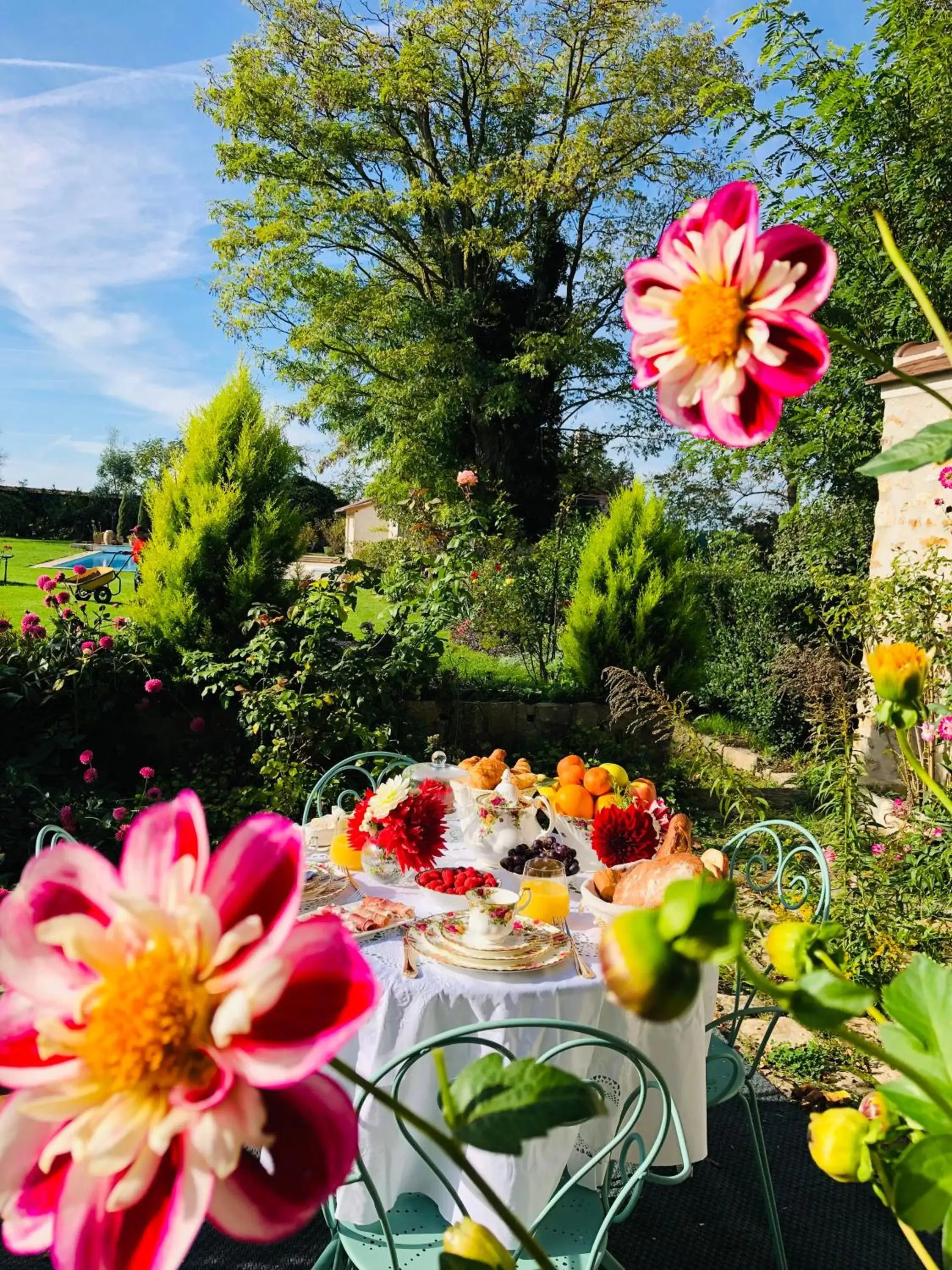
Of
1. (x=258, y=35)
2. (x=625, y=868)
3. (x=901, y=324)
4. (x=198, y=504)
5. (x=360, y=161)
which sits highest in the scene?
(x=258, y=35)

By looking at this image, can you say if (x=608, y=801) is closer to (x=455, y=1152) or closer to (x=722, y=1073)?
(x=722, y=1073)

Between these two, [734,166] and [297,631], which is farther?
[734,166]

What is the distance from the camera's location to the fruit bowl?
6.68 ft

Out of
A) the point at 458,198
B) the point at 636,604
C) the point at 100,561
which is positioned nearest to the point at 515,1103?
the point at 636,604

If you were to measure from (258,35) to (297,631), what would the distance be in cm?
1187

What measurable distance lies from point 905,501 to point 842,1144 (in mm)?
5395

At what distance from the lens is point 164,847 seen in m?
0.34

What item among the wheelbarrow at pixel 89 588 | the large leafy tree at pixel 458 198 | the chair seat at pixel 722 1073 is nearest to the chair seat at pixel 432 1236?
the chair seat at pixel 722 1073

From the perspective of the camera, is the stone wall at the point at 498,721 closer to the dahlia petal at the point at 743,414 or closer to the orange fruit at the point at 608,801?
the orange fruit at the point at 608,801

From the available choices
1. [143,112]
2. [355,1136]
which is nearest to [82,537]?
[143,112]

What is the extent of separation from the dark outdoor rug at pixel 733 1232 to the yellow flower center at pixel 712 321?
2.33 m

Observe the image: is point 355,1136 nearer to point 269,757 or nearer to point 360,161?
point 269,757

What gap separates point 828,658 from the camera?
14.5 feet

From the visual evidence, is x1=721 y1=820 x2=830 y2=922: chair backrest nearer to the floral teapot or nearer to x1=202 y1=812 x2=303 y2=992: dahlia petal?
the floral teapot
